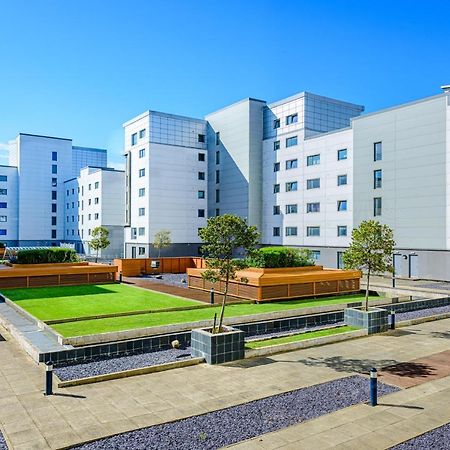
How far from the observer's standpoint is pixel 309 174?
188ft

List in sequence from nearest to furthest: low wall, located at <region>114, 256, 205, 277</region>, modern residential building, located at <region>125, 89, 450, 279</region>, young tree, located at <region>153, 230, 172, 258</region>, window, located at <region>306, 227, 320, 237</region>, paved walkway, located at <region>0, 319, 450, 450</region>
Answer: paved walkway, located at <region>0, 319, 450, 450</region> → modern residential building, located at <region>125, 89, 450, 279</region> → low wall, located at <region>114, 256, 205, 277</region> → window, located at <region>306, 227, 320, 237</region> → young tree, located at <region>153, 230, 172, 258</region>

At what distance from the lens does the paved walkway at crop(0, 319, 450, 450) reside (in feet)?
31.1

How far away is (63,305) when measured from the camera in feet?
83.5

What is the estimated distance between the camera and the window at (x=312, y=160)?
56.5 meters

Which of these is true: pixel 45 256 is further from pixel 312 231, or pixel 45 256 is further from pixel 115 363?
pixel 312 231

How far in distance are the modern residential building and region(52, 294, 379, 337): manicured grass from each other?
21.4 meters

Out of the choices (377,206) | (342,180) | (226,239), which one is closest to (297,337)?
(226,239)

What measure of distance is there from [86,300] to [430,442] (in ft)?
73.1

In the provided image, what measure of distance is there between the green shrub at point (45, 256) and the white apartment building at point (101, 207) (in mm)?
43245

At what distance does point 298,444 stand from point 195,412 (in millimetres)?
2658

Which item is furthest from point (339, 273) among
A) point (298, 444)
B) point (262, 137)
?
point (262, 137)

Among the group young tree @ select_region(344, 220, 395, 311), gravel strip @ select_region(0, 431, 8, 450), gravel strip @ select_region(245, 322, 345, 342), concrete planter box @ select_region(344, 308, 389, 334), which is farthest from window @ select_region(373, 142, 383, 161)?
gravel strip @ select_region(0, 431, 8, 450)

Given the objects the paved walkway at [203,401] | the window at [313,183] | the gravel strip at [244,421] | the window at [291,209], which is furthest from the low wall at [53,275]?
the window at [313,183]

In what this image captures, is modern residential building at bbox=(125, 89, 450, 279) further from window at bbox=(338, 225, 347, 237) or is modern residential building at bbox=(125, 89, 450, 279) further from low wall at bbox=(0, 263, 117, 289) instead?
low wall at bbox=(0, 263, 117, 289)
